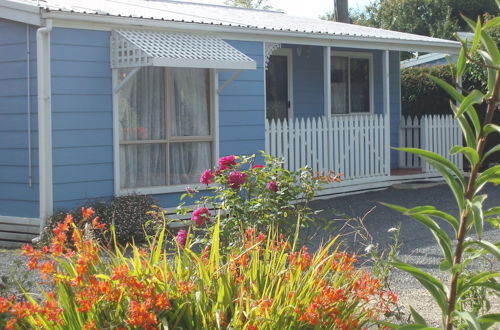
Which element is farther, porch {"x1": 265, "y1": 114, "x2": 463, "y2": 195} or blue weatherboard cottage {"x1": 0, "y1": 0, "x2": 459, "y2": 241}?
porch {"x1": 265, "y1": 114, "x2": 463, "y2": 195}

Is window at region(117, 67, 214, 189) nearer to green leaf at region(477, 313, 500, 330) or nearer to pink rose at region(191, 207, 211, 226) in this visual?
pink rose at region(191, 207, 211, 226)

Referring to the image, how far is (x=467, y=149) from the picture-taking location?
112 inches

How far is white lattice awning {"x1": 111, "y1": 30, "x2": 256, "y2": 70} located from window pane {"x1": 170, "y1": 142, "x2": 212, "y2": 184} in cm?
129

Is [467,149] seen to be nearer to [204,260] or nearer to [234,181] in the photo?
[204,260]

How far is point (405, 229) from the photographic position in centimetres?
1142

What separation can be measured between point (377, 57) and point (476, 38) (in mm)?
15732

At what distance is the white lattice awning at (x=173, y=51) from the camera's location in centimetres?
1076

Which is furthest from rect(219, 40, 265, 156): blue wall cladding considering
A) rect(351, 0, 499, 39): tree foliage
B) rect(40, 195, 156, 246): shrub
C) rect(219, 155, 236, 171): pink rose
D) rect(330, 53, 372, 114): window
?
rect(351, 0, 499, 39): tree foliage

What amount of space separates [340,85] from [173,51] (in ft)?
23.1

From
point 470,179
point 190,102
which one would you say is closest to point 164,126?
point 190,102

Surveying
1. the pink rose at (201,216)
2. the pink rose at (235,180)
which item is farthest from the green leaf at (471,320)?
the pink rose at (235,180)

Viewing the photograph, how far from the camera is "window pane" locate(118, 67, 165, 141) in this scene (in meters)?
11.4

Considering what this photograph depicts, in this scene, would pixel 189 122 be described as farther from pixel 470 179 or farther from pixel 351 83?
pixel 470 179

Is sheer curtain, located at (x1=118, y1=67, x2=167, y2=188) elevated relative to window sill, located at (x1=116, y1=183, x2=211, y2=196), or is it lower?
elevated
